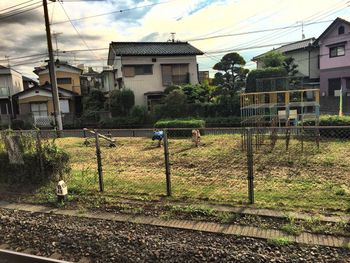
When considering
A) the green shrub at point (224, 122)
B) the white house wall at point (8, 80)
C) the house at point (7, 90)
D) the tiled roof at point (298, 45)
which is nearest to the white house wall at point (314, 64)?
the tiled roof at point (298, 45)

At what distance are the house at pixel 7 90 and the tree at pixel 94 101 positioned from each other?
920 centimetres

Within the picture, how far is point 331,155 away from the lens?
31.0ft

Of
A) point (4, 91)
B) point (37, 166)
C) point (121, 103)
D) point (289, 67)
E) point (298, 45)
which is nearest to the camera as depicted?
point (37, 166)

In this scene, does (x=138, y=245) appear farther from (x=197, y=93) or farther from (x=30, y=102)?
(x=30, y=102)

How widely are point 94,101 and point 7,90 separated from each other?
11642mm

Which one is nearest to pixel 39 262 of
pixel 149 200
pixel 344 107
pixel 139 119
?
pixel 149 200

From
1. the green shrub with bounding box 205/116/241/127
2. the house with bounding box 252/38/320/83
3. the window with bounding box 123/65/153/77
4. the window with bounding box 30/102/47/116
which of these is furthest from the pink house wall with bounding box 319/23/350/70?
the window with bounding box 30/102/47/116

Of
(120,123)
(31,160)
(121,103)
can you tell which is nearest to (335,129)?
Answer: (31,160)

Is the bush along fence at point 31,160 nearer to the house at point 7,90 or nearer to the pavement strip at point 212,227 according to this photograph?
the pavement strip at point 212,227

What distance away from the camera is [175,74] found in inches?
1228

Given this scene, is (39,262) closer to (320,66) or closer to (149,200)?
(149,200)

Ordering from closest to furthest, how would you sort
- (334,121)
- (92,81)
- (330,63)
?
(334,121) < (330,63) < (92,81)

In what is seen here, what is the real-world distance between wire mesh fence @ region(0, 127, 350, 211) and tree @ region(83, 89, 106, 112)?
59.7 feet

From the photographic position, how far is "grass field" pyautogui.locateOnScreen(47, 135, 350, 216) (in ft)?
18.9
